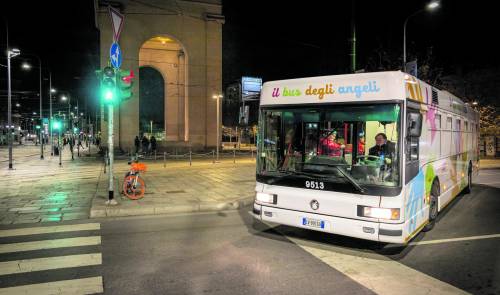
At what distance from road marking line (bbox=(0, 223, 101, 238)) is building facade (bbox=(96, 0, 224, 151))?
25.0 m

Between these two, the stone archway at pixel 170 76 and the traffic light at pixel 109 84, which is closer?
the traffic light at pixel 109 84

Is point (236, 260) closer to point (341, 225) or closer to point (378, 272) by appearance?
point (341, 225)

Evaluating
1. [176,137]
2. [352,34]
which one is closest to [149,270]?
[352,34]

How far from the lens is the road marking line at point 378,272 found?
4.97 m

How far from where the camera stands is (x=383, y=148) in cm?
604

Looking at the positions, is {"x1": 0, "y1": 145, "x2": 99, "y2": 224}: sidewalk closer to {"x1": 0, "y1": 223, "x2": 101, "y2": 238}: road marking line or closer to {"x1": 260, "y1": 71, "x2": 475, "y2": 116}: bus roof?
{"x1": 0, "y1": 223, "x2": 101, "y2": 238}: road marking line

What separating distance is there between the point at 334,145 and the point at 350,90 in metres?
0.98

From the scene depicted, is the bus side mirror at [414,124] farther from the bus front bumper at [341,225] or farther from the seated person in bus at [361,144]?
the bus front bumper at [341,225]

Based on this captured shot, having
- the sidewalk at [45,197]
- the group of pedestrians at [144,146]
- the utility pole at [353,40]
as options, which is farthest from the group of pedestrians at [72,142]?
the utility pole at [353,40]

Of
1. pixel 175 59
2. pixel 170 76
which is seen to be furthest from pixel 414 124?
pixel 175 59

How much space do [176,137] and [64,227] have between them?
35851 mm

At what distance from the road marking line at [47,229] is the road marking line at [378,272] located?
460cm

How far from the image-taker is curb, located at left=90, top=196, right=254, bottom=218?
9539 millimetres

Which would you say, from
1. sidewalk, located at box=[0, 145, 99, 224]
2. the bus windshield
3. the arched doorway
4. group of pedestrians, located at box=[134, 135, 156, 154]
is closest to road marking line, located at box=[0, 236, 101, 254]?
sidewalk, located at box=[0, 145, 99, 224]
